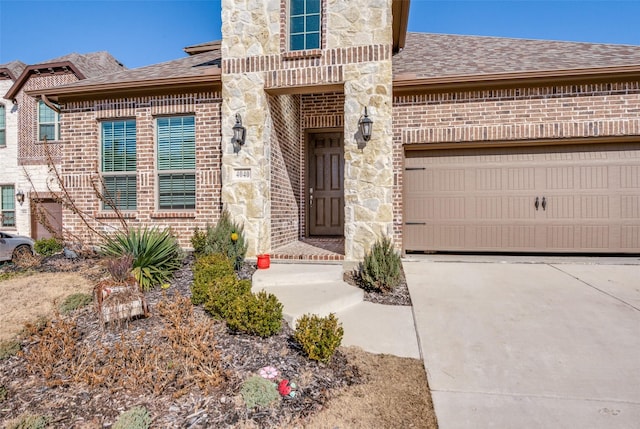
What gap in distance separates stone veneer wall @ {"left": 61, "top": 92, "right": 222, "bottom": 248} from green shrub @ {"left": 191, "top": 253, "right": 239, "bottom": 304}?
241 centimetres

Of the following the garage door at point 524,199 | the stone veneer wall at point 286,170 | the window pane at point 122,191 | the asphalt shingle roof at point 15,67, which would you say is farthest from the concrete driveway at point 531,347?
the asphalt shingle roof at point 15,67

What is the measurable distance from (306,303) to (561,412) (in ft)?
8.33

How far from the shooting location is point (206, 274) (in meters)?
4.32

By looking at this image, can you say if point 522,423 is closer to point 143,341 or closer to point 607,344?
point 607,344

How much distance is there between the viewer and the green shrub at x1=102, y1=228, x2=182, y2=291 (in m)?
4.57

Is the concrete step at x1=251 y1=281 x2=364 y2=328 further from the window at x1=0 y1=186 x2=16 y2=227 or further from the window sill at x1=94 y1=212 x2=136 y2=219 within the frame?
the window at x1=0 y1=186 x2=16 y2=227

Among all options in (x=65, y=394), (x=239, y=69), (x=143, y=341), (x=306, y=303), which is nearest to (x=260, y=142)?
(x=239, y=69)

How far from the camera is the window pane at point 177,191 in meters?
7.22

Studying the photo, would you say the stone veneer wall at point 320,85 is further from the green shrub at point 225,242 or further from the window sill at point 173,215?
the window sill at point 173,215

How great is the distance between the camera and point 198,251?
594 centimetres

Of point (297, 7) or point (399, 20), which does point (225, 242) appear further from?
point (399, 20)

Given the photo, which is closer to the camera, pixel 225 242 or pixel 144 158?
pixel 225 242

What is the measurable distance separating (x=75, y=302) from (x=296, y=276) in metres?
2.79

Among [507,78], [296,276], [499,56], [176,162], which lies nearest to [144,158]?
[176,162]
